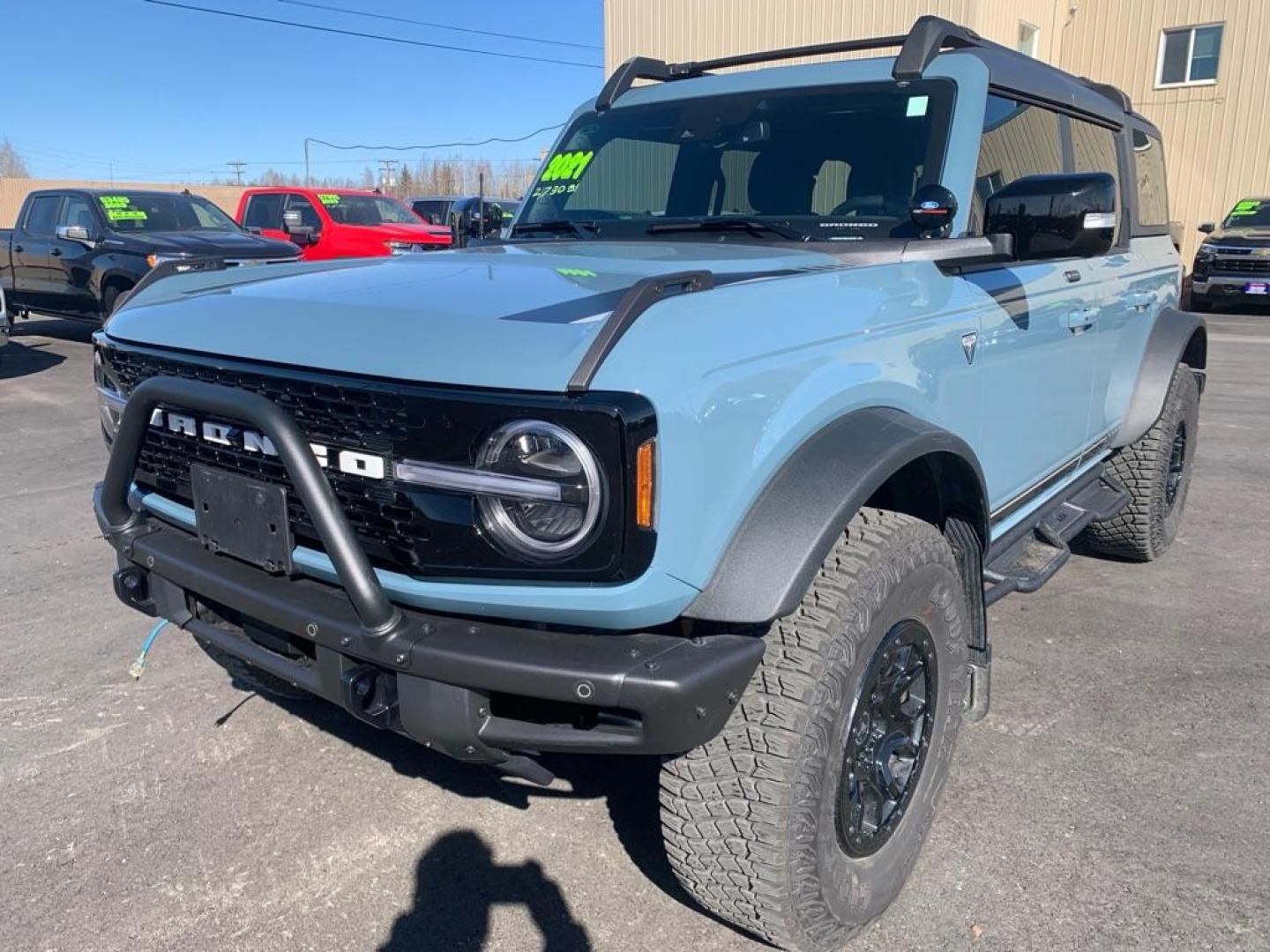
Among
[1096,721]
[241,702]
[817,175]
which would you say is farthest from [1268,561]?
[241,702]

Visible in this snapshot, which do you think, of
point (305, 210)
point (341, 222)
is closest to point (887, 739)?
point (341, 222)

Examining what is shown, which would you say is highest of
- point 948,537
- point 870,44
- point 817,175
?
point 870,44

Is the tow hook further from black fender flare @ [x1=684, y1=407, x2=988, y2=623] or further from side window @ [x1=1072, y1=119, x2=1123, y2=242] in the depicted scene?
side window @ [x1=1072, y1=119, x2=1123, y2=242]

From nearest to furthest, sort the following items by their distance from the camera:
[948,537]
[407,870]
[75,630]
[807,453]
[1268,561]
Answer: [807,453] < [407,870] < [948,537] < [75,630] < [1268,561]

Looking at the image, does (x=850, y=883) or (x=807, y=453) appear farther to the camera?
(x=850, y=883)

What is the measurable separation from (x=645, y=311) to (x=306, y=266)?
1484mm

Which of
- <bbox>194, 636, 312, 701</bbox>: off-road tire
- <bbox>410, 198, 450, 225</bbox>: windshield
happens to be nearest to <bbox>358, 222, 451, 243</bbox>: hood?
<bbox>410, 198, 450, 225</bbox>: windshield

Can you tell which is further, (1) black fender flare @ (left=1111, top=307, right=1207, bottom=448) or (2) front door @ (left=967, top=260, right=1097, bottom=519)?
(1) black fender flare @ (left=1111, top=307, right=1207, bottom=448)

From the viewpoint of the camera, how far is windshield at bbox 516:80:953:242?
9.84 feet

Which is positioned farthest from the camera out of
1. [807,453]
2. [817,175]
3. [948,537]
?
[817,175]

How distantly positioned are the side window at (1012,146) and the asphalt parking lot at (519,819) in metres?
1.70

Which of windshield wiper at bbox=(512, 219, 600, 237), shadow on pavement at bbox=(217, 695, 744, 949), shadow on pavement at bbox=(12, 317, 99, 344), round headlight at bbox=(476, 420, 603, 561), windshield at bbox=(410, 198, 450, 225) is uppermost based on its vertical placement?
windshield at bbox=(410, 198, 450, 225)

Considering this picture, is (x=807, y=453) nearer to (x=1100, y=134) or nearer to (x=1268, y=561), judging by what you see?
(x=1100, y=134)

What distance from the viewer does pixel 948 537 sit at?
9.20 feet
